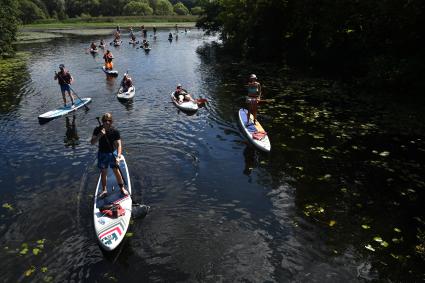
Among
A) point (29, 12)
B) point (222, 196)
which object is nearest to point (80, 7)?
point (29, 12)

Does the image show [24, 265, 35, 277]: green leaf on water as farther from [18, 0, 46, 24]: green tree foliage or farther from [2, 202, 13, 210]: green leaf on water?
[18, 0, 46, 24]: green tree foliage

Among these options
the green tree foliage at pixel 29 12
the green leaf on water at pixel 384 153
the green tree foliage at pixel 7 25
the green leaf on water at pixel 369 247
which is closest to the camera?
the green leaf on water at pixel 369 247

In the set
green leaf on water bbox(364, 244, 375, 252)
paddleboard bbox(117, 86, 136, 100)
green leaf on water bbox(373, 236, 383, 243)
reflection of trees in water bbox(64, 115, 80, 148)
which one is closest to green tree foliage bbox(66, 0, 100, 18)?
paddleboard bbox(117, 86, 136, 100)

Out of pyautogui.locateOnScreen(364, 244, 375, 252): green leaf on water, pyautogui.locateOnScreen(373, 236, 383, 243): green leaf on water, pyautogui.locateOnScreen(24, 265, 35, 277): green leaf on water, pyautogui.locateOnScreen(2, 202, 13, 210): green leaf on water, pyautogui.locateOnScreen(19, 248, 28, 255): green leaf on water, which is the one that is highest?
pyautogui.locateOnScreen(373, 236, 383, 243): green leaf on water

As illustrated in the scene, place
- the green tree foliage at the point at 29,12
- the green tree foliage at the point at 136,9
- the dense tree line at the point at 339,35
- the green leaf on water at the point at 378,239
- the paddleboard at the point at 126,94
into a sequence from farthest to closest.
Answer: the green tree foliage at the point at 136,9
the green tree foliage at the point at 29,12
the paddleboard at the point at 126,94
the dense tree line at the point at 339,35
the green leaf on water at the point at 378,239

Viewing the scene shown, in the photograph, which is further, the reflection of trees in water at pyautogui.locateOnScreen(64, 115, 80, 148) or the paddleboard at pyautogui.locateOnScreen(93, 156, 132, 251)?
the reflection of trees in water at pyautogui.locateOnScreen(64, 115, 80, 148)

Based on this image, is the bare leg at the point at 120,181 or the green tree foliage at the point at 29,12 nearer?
the bare leg at the point at 120,181

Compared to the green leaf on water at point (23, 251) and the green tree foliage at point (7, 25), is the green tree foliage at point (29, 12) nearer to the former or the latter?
the green tree foliage at point (7, 25)

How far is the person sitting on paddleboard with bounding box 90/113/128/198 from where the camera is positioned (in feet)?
39.3

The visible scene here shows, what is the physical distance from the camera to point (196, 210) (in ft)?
42.6

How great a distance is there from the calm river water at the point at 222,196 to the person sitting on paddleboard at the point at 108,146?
1236 millimetres

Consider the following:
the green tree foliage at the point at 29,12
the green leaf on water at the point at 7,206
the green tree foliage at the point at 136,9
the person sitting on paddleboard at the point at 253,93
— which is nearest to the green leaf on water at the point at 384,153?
the person sitting on paddleboard at the point at 253,93

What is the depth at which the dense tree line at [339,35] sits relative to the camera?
87.5ft

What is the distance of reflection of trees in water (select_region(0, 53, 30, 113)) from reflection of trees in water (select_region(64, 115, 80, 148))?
597cm
